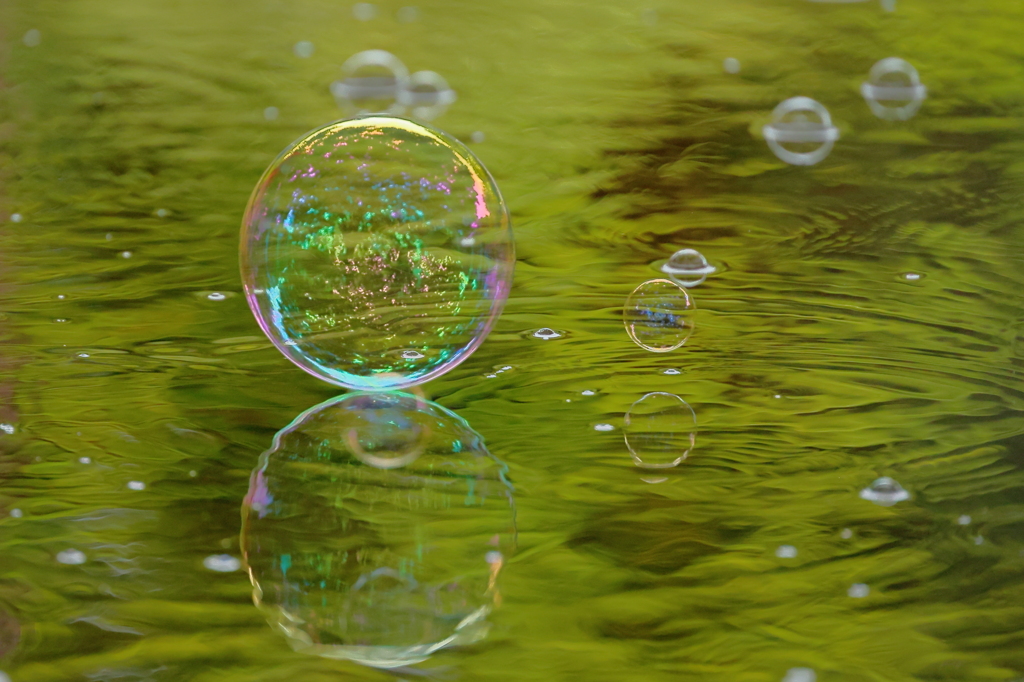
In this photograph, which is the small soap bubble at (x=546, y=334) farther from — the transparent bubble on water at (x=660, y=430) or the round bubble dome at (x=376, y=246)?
the round bubble dome at (x=376, y=246)

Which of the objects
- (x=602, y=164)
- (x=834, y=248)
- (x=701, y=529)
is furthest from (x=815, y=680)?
(x=602, y=164)

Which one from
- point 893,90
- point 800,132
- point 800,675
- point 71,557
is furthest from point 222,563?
point 893,90

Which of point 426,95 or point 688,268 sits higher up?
point 426,95

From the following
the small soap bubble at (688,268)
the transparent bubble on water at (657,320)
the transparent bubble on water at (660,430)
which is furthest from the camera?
the small soap bubble at (688,268)

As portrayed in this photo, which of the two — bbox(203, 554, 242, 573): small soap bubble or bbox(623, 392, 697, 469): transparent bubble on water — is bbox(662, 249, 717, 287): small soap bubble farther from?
bbox(203, 554, 242, 573): small soap bubble

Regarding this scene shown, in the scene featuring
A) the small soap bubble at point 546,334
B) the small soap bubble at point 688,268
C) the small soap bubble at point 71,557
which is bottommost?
the small soap bubble at point 688,268

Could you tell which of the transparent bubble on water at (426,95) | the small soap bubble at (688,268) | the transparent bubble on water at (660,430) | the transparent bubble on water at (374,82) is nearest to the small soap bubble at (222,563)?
the transparent bubble on water at (660,430)

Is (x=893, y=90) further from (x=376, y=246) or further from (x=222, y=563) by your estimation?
(x=222, y=563)
